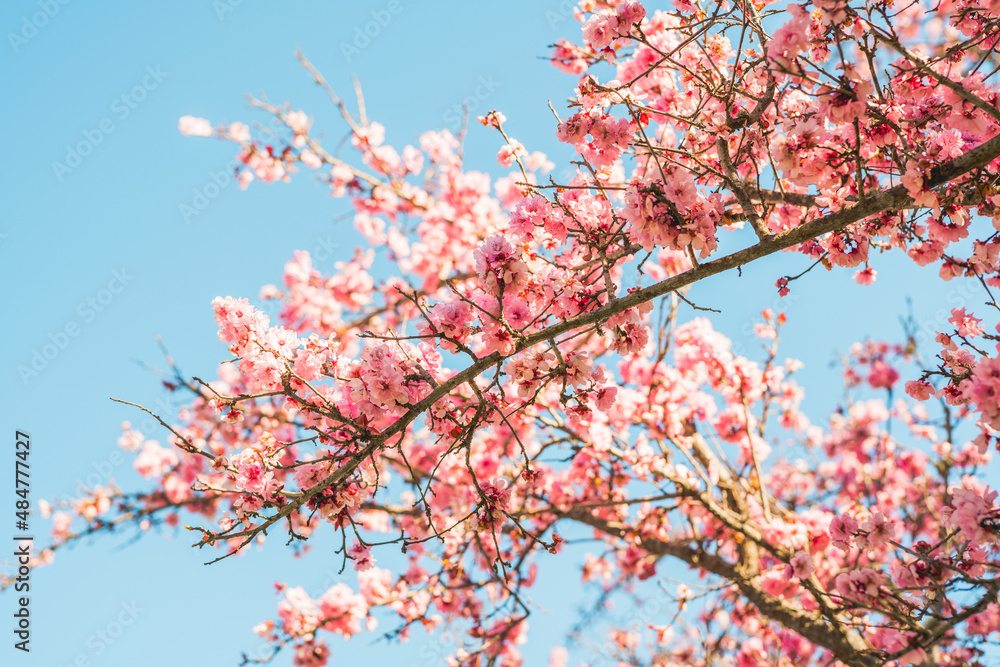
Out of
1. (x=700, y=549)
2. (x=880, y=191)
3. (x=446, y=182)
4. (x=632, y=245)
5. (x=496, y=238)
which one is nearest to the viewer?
(x=880, y=191)

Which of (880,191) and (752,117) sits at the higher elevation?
(752,117)

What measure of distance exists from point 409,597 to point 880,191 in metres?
4.49

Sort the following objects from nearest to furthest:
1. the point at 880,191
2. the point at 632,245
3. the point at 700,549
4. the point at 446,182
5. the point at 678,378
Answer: the point at 880,191 → the point at 632,245 → the point at 700,549 → the point at 678,378 → the point at 446,182

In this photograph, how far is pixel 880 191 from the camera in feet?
7.61

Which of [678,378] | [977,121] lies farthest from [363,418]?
[678,378]

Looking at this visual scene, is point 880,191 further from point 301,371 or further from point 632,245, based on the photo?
point 301,371

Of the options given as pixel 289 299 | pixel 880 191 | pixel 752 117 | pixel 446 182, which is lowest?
pixel 880 191

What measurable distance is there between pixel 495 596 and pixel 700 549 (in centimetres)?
258

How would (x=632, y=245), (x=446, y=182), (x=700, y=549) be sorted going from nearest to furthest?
(x=632, y=245) → (x=700, y=549) → (x=446, y=182)

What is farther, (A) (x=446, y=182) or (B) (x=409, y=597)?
(A) (x=446, y=182)

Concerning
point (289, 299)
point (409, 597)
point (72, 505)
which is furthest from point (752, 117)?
point (72, 505)

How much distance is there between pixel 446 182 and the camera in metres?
7.39

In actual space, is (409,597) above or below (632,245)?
below

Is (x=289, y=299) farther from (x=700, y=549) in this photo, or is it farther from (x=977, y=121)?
(x=977, y=121)
